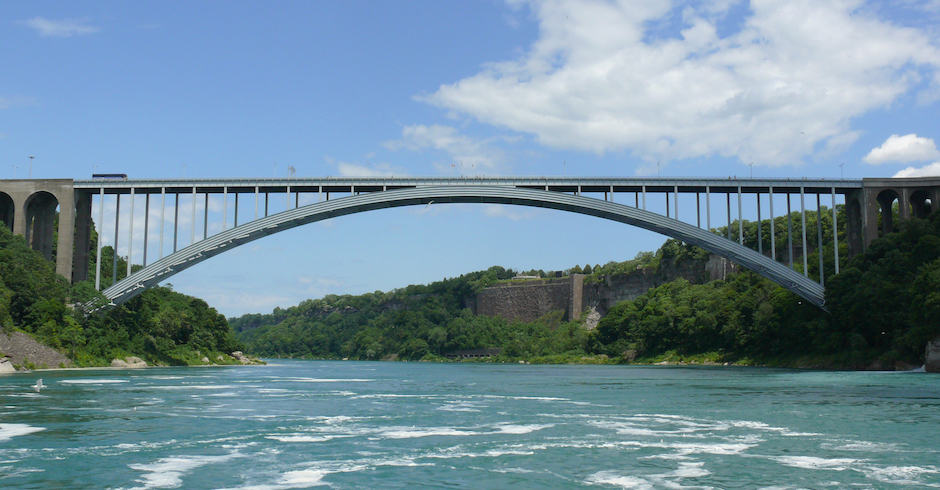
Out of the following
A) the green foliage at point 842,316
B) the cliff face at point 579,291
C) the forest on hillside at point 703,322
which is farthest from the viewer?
the cliff face at point 579,291

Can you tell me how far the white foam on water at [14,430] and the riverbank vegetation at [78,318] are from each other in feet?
64.7

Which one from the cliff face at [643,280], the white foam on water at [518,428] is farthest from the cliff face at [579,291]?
the white foam on water at [518,428]

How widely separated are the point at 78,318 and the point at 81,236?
188 inches

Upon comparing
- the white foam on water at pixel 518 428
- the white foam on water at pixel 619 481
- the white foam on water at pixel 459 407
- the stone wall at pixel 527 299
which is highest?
the stone wall at pixel 527 299

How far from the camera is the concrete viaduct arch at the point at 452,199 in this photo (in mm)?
34438

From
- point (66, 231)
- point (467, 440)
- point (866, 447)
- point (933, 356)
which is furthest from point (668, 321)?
point (467, 440)

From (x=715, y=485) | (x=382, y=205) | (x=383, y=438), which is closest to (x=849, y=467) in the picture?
(x=715, y=485)

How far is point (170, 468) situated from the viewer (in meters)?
9.79

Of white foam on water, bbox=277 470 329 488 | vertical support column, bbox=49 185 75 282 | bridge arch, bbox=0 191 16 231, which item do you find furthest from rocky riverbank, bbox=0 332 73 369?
white foam on water, bbox=277 470 329 488

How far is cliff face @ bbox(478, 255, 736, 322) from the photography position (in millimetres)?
76188

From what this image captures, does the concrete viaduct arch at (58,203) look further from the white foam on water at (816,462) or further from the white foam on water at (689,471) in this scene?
the white foam on water at (816,462)

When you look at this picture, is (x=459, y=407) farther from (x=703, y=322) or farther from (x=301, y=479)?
(x=703, y=322)

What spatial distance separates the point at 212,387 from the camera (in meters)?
24.7

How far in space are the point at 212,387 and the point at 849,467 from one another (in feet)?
64.6
